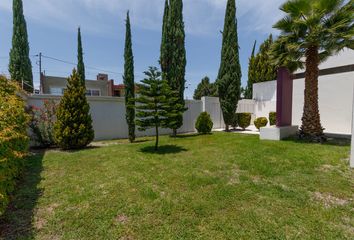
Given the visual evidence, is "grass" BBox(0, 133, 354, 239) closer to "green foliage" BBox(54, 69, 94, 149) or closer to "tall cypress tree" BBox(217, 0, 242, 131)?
"green foliage" BBox(54, 69, 94, 149)

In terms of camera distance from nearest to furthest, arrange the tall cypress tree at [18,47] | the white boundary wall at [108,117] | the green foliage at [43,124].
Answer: the green foliage at [43,124]
the white boundary wall at [108,117]
the tall cypress tree at [18,47]

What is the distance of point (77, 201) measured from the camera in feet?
11.8

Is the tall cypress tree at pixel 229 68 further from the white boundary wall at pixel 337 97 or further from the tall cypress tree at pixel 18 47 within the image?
the tall cypress tree at pixel 18 47

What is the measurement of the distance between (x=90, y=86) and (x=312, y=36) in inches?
915

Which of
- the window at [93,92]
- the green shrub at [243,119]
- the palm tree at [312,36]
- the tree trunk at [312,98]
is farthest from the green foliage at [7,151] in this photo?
the window at [93,92]

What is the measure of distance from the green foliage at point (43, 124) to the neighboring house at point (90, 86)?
12604 millimetres

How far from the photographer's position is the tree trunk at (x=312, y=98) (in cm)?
789

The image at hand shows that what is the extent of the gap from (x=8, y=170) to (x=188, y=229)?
9.72 feet

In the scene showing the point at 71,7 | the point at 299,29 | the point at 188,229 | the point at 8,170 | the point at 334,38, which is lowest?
the point at 188,229

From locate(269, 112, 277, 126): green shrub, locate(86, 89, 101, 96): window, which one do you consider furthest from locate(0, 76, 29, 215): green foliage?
locate(86, 89, 101, 96): window

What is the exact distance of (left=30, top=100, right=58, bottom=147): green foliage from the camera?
326 inches

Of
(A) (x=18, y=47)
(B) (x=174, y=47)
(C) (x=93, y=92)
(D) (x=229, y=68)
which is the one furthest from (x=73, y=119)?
(C) (x=93, y=92)

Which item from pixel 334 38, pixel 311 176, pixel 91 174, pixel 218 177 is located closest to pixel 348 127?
pixel 334 38

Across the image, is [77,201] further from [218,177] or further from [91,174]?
[218,177]
